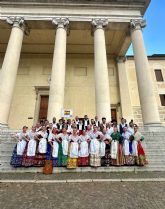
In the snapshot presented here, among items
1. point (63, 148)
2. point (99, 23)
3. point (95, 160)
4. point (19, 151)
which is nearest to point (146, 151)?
point (95, 160)

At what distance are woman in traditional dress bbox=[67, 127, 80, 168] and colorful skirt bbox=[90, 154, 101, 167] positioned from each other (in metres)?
0.62

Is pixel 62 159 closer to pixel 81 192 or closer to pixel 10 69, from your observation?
pixel 81 192

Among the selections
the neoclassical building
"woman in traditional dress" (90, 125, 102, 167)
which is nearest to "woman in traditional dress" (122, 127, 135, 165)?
"woman in traditional dress" (90, 125, 102, 167)

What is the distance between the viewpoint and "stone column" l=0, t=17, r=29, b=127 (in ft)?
38.9

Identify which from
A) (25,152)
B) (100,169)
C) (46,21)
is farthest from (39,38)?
(100,169)

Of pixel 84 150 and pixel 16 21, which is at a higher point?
pixel 16 21

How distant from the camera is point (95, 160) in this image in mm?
7145

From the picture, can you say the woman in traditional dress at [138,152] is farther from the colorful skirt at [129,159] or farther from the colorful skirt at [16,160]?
the colorful skirt at [16,160]

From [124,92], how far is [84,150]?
1210 cm

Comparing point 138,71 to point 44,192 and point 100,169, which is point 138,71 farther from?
point 44,192

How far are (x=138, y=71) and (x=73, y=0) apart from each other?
27.2 feet

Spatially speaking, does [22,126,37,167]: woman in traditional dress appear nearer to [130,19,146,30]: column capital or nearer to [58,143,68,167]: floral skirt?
[58,143,68,167]: floral skirt

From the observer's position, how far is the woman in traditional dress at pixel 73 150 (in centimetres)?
711

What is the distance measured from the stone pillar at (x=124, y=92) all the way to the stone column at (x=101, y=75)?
224 inches
